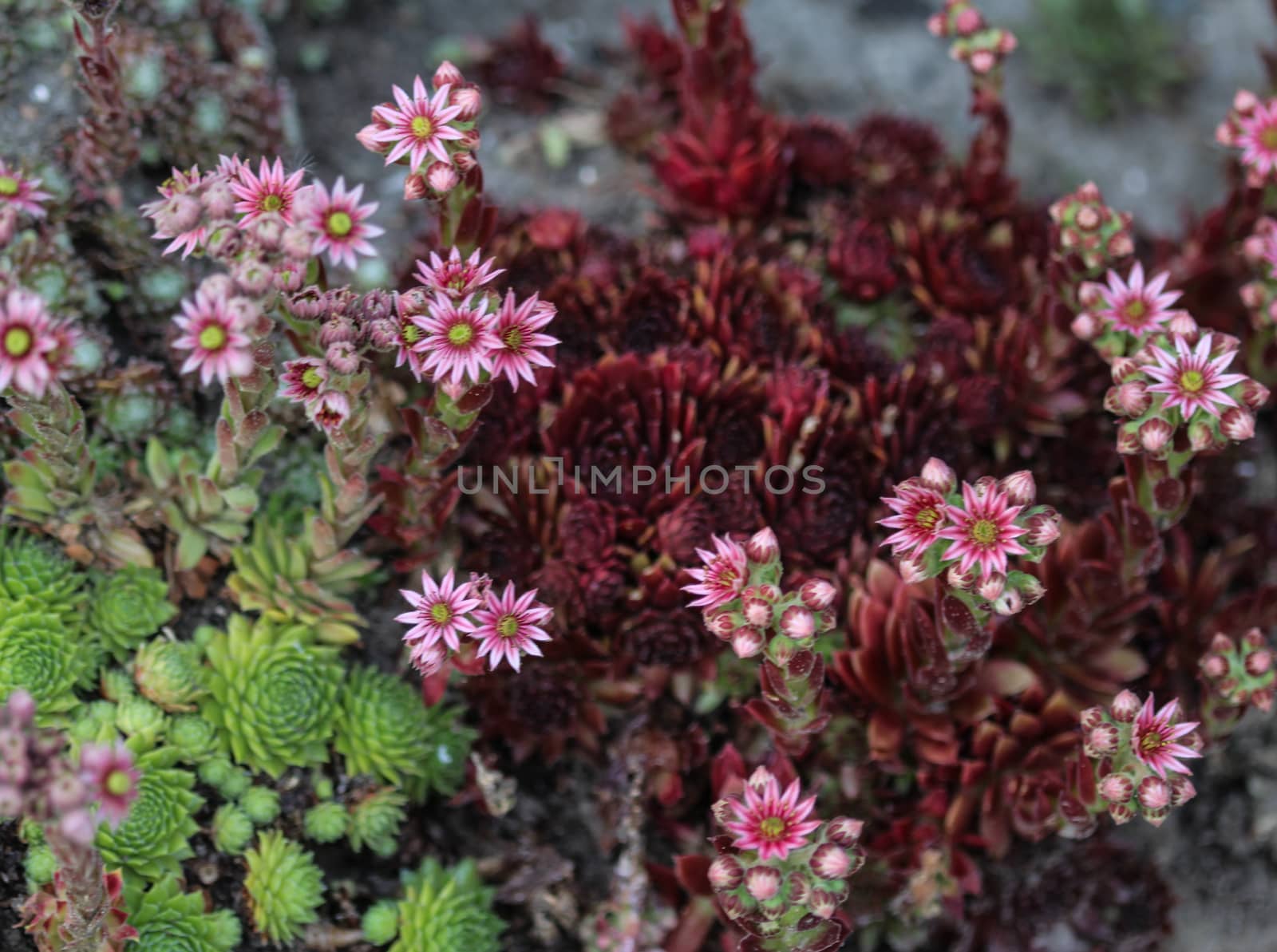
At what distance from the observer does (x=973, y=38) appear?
353 centimetres

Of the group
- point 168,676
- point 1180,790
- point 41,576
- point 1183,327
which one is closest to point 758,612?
point 1180,790

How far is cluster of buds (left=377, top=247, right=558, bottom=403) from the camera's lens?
2404 millimetres

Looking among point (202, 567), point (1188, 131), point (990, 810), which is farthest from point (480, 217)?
point (1188, 131)

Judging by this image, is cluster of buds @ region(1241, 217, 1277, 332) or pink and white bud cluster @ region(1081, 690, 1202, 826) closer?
pink and white bud cluster @ region(1081, 690, 1202, 826)

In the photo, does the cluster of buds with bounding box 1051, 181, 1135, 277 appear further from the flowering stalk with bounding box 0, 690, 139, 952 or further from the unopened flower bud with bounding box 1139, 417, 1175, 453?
the flowering stalk with bounding box 0, 690, 139, 952

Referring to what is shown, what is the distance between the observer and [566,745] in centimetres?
328

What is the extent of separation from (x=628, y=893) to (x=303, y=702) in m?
0.93

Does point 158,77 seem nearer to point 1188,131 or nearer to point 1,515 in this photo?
point 1,515

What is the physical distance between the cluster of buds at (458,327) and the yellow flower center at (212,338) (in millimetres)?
319

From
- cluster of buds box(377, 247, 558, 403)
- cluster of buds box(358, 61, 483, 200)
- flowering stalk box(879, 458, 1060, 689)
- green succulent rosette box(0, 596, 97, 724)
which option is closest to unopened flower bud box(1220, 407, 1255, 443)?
flowering stalk box(879, 458, 1060, 689)

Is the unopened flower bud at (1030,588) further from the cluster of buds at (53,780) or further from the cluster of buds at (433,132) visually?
the cluster of buds at (53,780)

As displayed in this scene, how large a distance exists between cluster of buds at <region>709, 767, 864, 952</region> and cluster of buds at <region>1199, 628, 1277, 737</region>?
1149mm

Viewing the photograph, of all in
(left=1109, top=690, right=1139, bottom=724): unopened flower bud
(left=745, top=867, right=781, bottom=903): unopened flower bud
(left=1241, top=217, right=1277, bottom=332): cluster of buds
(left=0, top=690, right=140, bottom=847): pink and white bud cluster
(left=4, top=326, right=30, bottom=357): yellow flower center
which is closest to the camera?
(left=0, top=690, right=140, bottom=847): pink and white bud cluster

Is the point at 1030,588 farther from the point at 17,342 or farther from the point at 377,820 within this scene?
the point at 17,342
